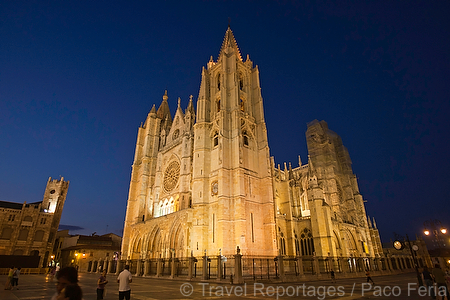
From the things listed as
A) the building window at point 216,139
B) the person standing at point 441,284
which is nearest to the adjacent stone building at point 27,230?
the building window at point 216,139

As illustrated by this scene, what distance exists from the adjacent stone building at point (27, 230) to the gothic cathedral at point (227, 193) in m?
20.1

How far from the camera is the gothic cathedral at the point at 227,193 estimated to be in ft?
82.0

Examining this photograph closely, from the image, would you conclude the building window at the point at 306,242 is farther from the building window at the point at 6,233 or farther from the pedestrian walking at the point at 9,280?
the building window at the point at 6,233

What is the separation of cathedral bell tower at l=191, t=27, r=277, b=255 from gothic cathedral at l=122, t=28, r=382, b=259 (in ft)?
0.33

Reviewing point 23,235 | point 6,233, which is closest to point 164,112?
point 23,235

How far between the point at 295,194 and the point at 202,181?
48.8ft

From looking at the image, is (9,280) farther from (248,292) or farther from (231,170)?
(231,170)

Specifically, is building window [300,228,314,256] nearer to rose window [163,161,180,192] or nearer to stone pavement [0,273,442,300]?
stone pavement [0,273,442,300]

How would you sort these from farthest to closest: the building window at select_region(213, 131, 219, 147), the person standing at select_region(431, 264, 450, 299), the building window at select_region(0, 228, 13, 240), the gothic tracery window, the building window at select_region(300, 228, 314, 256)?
1. the building window at select_region(0, 228, 13, 240)
2. the building window at select_region(300, 228, 314, 256)
3. the gothic tracery window
4. the building window at select_region(213, 131, 219, 147)
5. the person standing at select_region(431, 264, 450, 299)

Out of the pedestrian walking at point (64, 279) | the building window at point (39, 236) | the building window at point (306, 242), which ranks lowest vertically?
the pedestrian walking at point (64, 279)

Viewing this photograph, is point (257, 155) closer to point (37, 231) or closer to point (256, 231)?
point (256, 231)

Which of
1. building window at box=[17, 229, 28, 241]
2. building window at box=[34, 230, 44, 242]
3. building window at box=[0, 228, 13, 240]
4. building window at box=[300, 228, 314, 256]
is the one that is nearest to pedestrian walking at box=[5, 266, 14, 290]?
building window at box=[300, 228, 314, 256]

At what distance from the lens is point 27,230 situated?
4294cm

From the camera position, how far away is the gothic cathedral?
25000 mm
